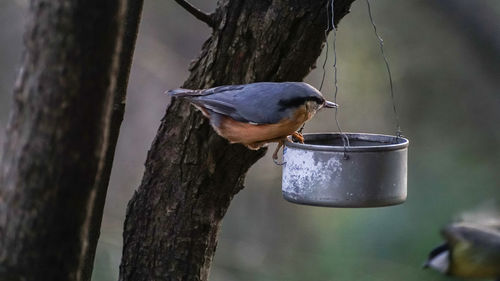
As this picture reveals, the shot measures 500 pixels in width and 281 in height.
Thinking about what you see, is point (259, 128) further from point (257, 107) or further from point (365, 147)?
point (365, 147)

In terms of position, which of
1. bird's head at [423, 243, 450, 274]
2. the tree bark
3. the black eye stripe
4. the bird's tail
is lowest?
bird's head at [423, 243, 450, 274]

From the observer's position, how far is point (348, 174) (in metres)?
2.61

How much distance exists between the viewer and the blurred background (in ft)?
17.8

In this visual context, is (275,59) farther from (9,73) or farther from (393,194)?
(9,73)

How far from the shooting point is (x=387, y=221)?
573cm

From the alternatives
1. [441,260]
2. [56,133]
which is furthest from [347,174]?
[56,133]

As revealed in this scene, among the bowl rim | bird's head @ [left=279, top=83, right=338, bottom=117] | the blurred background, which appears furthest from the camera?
the blurred background

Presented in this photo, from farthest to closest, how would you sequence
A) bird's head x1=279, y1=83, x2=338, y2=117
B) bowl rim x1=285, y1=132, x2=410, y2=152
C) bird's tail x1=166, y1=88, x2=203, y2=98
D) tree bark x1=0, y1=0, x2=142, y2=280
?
bird's tail x1=166, y1=88, x2=203, y2=98 → bird's head x1=279, y1=83, x2=338, y2=117 → bowl rim x1=285, y1=132, x2=410, y2=152 → tree bark x1=0, y1=0, x2=142, y2=280

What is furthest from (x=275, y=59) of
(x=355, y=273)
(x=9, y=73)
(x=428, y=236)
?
(x=9, y=73)

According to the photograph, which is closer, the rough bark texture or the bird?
the rough bark texture

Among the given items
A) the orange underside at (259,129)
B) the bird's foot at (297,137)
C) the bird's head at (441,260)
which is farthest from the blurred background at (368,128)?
the orange underside at (259,129)

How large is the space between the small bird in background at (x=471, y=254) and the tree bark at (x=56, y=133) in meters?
1.94

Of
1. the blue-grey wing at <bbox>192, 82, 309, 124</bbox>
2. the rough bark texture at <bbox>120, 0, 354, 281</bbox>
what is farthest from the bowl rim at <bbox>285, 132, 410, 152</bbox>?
the rough bark texture at <bbox>120, 0, 354, 281</bbox>

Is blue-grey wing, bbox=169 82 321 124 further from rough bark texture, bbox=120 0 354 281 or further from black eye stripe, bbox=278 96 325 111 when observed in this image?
rough bark texture, bbox=120 0 354 281
